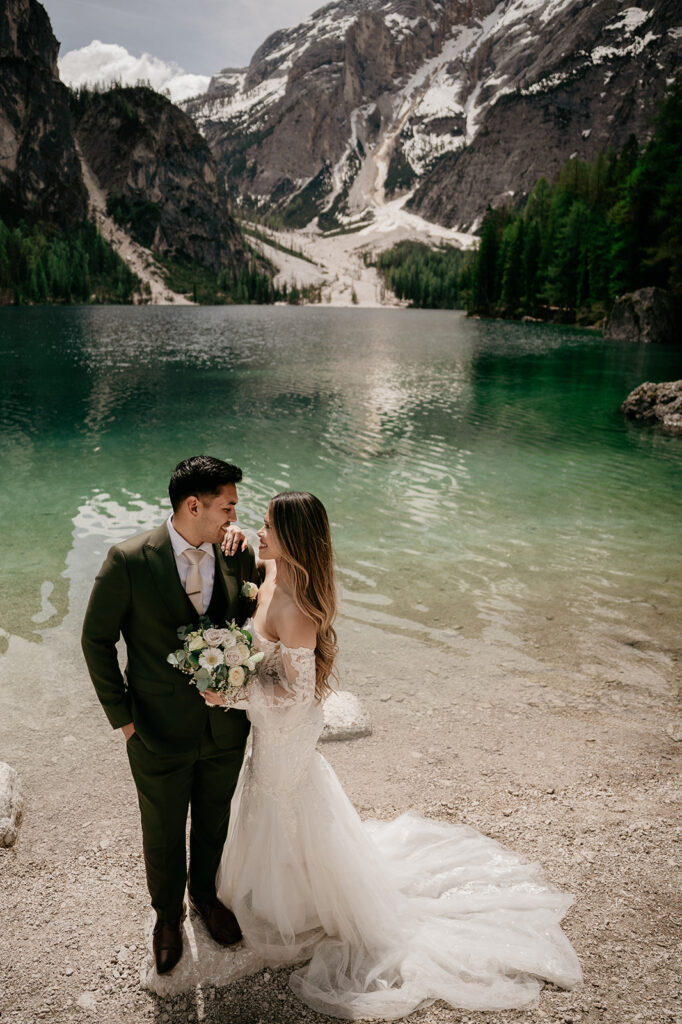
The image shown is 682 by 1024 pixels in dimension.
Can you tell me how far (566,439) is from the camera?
24250 millimetres

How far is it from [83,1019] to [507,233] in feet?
381

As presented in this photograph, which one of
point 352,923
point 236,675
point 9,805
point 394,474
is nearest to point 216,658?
point 236,675

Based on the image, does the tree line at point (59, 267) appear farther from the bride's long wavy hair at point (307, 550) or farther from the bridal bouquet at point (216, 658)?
the bridal bouquet at point (216, 658)

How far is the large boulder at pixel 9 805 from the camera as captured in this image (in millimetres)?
5016

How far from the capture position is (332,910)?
3.97 m

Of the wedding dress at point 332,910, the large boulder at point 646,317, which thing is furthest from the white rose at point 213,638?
the large boulder at point 646,317

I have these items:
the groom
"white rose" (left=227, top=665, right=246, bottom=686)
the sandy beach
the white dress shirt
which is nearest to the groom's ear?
the groom

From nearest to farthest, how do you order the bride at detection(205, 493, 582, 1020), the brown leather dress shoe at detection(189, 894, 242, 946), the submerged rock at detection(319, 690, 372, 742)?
the bride at detection(205, 493, 582, 1020)
the brown leather dress shoe at detection(189, 894, 242, 946)
the submerged rock at detection(319, 690, 372, 742)

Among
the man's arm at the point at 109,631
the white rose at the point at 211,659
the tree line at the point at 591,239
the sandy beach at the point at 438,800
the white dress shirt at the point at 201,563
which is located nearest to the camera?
the white rose at the point at 211,659

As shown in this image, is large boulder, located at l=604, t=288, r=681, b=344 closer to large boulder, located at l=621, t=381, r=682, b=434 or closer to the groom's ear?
large boulder, located at l=621, t=381, r=682, b=434

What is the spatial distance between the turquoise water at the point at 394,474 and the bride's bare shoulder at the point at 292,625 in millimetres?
6325

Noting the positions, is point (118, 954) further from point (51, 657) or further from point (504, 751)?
point (51, 657)

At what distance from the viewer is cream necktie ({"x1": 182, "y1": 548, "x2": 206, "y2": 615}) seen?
3.56m

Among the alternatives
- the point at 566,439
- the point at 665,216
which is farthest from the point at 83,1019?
the point at 665,216
